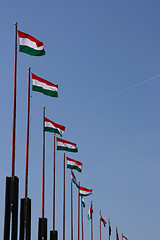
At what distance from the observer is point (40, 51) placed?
109 ft

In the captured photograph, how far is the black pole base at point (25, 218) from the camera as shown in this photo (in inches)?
1200

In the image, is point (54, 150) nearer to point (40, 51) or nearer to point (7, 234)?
point (40, 51)

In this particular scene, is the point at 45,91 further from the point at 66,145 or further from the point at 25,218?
the point at 66,145

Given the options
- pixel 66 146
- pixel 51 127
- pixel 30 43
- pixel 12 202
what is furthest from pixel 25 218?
pixel 66 146

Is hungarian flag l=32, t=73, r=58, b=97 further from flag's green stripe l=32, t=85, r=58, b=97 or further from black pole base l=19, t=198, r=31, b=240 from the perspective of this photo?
black pole base l=19, t=198, r=31, b=240

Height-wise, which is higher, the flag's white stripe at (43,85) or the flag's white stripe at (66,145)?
the flag's white stripe at (43,85)

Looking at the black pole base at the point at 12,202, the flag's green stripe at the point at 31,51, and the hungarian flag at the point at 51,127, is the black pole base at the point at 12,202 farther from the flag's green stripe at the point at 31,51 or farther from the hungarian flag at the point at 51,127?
the hungarian flag at the point at 51,127

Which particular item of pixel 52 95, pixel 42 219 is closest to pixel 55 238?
pixel 42 219

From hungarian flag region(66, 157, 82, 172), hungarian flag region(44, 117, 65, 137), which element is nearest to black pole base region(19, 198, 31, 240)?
hungarian flag region(44, 117, 65, 137)

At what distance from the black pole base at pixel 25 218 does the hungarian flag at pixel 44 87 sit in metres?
9.19

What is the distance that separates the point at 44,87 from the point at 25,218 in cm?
1043

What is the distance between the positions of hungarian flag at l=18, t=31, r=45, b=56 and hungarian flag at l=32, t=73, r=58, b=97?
3.79 meters

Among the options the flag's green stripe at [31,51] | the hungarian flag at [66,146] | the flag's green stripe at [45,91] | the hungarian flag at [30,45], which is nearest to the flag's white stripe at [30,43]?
the hungarian flag at [30,45]

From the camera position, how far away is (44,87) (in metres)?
37.2
